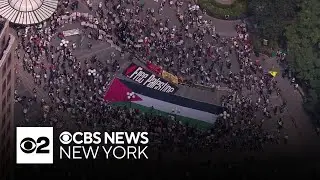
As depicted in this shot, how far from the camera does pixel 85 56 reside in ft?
438

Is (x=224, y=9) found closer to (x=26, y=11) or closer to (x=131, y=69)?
(x=131, y=69)

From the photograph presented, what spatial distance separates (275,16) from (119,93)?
2343cm

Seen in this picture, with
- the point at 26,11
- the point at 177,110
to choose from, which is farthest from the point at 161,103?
the point at 26,11

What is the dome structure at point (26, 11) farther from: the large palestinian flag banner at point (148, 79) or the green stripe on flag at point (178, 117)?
the green stripe on flag at point (178, 117)

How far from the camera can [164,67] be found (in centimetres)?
13325

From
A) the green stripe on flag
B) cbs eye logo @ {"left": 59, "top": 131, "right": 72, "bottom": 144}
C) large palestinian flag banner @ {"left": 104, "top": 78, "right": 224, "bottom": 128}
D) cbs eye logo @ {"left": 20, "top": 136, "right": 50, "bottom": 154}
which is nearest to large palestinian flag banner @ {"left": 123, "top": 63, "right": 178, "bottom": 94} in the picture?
large palestinian flag banner @ {"left": 104, "top": 78, "right": 224, "bottom": 128}

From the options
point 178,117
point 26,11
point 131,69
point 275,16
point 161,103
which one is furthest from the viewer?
point 275,16

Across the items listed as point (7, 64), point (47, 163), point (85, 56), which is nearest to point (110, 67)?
point (85, 56)

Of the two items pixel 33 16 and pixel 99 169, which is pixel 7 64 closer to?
pixel 99 169

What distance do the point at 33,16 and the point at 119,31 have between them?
11.0m

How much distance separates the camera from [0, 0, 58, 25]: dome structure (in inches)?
5241

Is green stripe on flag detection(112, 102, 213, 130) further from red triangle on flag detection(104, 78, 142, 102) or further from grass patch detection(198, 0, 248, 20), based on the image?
grass patch detection(198, 0, 248, 20)

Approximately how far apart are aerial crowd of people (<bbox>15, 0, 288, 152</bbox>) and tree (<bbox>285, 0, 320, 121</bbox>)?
12.3 feet

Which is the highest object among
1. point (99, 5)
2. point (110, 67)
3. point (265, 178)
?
point (99, 5)
